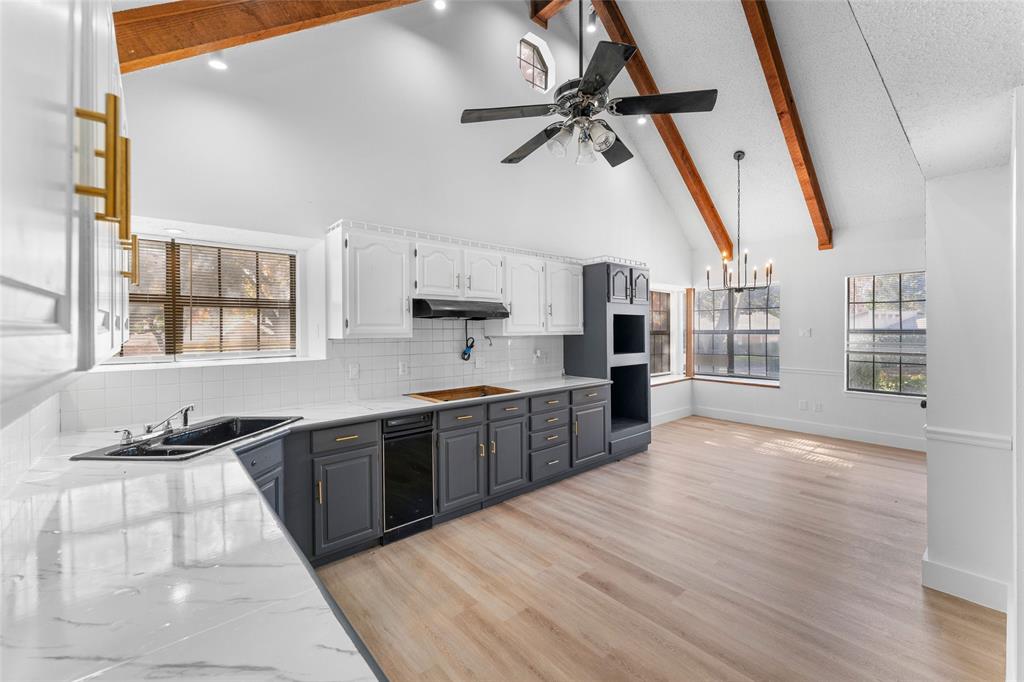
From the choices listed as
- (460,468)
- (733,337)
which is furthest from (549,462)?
(733,337)

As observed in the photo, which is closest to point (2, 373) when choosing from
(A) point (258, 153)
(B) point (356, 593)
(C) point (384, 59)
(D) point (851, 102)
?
(B) point (356, 593)

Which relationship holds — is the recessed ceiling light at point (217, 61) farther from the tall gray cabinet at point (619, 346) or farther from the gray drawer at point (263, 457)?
the tall gray cabinet at point (619, 346)

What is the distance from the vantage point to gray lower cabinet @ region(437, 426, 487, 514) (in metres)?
3.32

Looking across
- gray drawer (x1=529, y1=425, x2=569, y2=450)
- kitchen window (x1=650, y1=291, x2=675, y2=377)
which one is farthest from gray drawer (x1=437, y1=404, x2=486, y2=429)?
kitchen window (x1=650, y1=291, x2=675, y2=377)

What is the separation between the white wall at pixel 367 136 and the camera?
9.02 feet

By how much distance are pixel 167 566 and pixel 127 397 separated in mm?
2130

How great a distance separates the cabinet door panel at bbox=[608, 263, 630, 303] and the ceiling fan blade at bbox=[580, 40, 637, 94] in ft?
8.48

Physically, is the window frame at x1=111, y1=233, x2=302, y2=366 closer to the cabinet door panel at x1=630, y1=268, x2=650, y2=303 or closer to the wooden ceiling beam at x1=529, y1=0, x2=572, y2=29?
the cabinet door panel at x1=630, y1=268, x2=650, y2=303

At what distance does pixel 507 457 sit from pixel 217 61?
139 inches

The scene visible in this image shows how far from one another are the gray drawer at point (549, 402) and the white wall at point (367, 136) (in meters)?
1.68

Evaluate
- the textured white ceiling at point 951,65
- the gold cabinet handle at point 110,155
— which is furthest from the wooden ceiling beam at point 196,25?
the textured white ceiling at point 951,65

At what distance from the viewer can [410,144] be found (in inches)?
149

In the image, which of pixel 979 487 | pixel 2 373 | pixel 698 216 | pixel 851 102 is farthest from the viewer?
pixel 698 216

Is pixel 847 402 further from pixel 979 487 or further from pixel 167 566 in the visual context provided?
pixel 167 566
